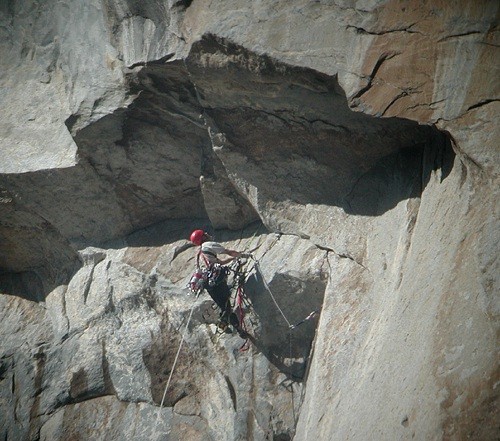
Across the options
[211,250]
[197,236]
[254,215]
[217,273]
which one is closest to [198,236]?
[197,236]

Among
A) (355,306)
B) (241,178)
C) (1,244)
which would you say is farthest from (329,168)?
(1,244)

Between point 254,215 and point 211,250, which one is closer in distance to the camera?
point 211,250

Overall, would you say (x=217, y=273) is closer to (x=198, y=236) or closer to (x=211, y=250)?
(x=211, y=250)

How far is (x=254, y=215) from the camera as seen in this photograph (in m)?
9.23

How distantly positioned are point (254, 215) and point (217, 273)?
1284mm

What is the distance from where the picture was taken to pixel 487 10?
528 centimetres

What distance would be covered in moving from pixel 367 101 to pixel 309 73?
0.71m

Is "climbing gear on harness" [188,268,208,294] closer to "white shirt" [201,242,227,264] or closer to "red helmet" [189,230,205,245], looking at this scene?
"white shirt" [201,242,227,264]

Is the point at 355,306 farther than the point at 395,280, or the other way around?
the point at 355,306

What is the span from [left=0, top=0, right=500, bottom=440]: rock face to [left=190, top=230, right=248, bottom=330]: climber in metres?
0.32

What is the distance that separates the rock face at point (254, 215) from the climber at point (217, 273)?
32 centimetres

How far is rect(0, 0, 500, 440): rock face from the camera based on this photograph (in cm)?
530

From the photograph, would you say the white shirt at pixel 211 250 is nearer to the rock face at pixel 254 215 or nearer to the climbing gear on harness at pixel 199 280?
the climbing gear on harness at pixel 199 280

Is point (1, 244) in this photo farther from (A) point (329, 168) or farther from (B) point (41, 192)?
(A) point (329, 168)
